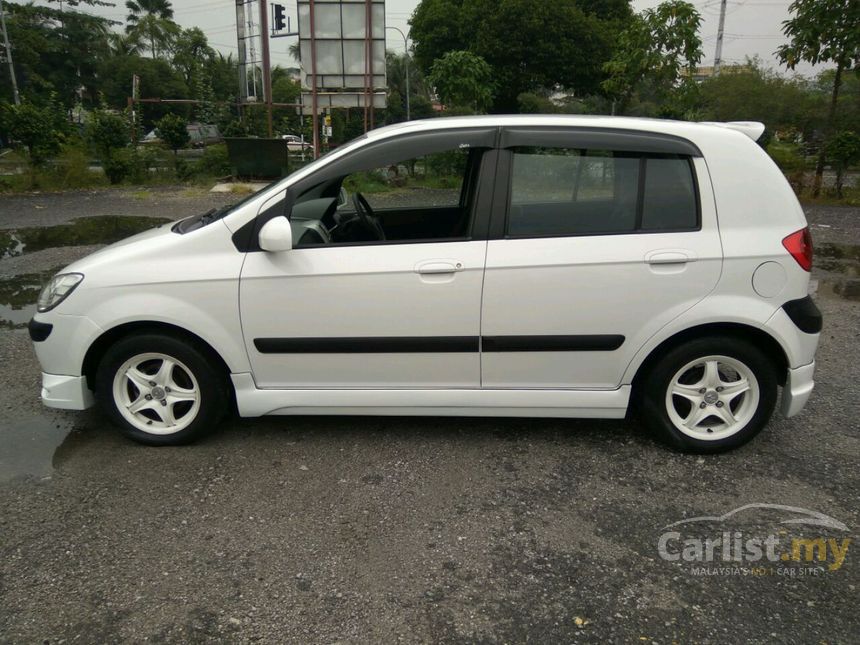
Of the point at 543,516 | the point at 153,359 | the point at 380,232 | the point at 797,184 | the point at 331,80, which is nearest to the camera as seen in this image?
the point at 543,516

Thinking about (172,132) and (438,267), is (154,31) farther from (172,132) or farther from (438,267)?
(438,267)

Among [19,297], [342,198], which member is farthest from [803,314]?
[19,297]

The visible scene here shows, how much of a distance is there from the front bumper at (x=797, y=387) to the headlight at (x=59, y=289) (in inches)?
151

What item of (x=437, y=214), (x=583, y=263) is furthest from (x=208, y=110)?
(x=583, y=263)

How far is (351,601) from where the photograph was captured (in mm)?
2584

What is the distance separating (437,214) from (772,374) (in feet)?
7.24

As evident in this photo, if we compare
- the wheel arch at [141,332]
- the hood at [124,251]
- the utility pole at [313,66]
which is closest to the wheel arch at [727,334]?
the wheel arch at [141,332]

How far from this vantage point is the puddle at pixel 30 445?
3.57 m

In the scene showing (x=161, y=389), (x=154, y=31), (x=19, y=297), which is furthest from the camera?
(x=154, y=31)

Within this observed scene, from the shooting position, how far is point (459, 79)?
18250mm

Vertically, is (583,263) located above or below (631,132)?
below

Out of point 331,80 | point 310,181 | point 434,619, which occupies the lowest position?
point 434,619

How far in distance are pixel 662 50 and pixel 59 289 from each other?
1236 cm

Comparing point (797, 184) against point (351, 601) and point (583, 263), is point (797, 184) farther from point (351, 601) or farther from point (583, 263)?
point (351, 601)
